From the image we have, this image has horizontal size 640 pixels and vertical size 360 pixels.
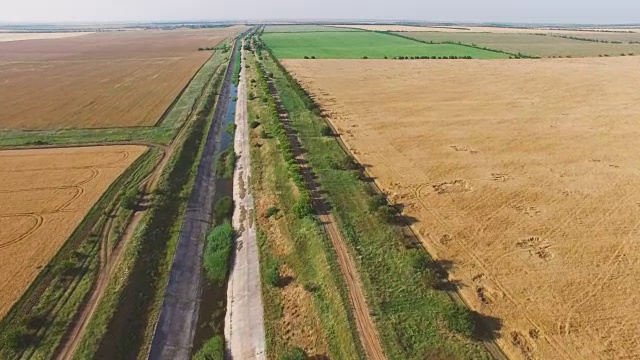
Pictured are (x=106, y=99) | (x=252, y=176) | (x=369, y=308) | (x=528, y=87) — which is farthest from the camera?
(x=528, y=87)

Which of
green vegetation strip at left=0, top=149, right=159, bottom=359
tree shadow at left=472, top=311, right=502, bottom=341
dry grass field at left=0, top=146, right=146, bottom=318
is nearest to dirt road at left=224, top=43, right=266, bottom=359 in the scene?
green vegetation strip at left=0, top=149, right=159, bottom=359

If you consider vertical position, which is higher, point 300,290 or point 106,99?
point 106,99

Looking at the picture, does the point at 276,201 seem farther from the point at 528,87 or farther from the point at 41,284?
the point at 528,87

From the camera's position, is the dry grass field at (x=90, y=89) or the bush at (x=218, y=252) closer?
the bush at (x=218, y=252)

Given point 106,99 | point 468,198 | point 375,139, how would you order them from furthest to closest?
point 106,99 < point 375,139 < point 468,198

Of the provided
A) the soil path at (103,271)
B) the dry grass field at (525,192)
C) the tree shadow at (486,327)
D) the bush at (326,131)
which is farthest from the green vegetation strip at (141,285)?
the dry grass field at (525,192)

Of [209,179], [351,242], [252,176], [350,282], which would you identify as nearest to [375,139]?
[252,176]

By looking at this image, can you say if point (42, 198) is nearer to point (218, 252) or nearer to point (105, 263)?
point (105, 263)

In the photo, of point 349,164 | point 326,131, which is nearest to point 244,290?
point 349,164

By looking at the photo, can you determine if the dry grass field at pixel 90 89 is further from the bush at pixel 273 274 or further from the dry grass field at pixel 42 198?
the bush at pixel 273 274
